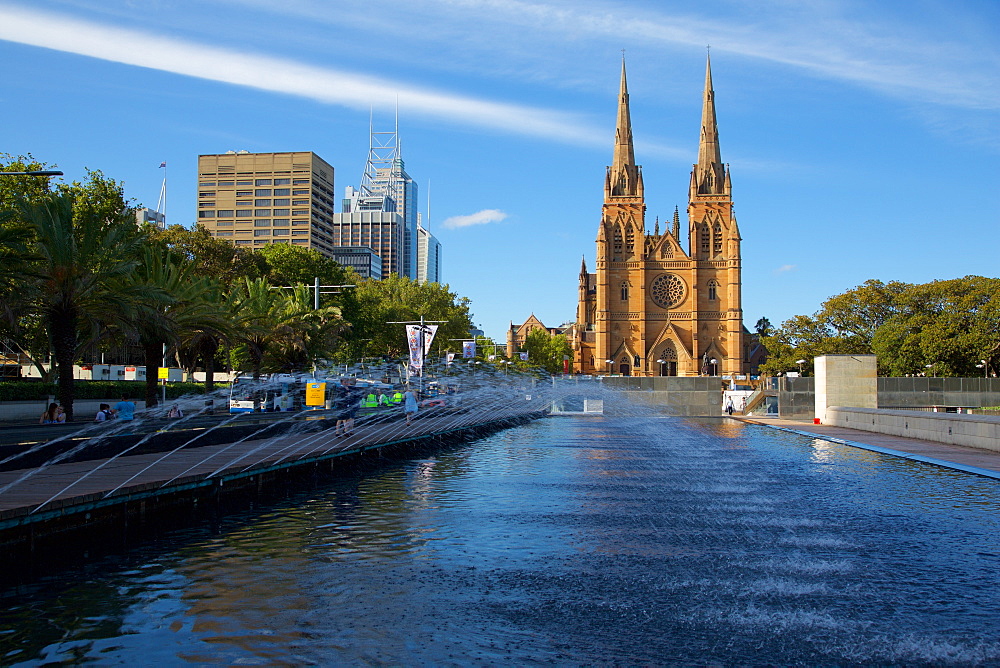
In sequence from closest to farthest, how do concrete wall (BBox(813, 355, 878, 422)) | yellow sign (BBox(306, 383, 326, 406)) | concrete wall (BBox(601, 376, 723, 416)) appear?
1. yellow sign (BBox(306, 383, 326, 406))
2. concrete wall (BBox(813, 355, 878, 422))
3. concrete wall (BBox(601, 376, 723, 416))

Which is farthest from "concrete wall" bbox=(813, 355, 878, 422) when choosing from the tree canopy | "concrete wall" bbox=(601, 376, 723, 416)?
the tree canopy

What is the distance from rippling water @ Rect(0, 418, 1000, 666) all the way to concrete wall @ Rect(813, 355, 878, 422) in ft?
65.1

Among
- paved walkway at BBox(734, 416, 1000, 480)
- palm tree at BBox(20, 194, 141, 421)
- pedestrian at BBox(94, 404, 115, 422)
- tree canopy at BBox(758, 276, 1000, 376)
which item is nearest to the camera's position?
paved walkway at BBox(734, 416, 1000, 480)

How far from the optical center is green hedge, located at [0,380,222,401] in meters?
30.7

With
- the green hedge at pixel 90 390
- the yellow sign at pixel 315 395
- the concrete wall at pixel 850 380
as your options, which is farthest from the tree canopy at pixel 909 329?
the green hedge at pixel 90 390

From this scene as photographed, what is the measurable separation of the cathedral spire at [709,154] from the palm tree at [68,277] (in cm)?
11473

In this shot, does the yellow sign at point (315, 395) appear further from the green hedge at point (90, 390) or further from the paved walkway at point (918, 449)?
the paved walkway at point (918, 449)

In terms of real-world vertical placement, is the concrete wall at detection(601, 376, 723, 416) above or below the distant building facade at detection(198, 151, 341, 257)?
below

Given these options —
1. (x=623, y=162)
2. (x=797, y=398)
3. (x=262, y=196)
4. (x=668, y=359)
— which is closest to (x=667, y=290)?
(x=668, y=359)

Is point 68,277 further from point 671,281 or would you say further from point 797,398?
point 671,281

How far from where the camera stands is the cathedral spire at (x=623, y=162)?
13212 centimetres

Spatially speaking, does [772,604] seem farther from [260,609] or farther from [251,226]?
[251,226]

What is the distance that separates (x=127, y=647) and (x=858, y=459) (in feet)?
62.7

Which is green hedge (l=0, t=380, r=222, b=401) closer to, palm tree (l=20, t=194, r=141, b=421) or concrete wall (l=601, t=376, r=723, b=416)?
palm tree (l=20, t=194, r=141, b=421)
